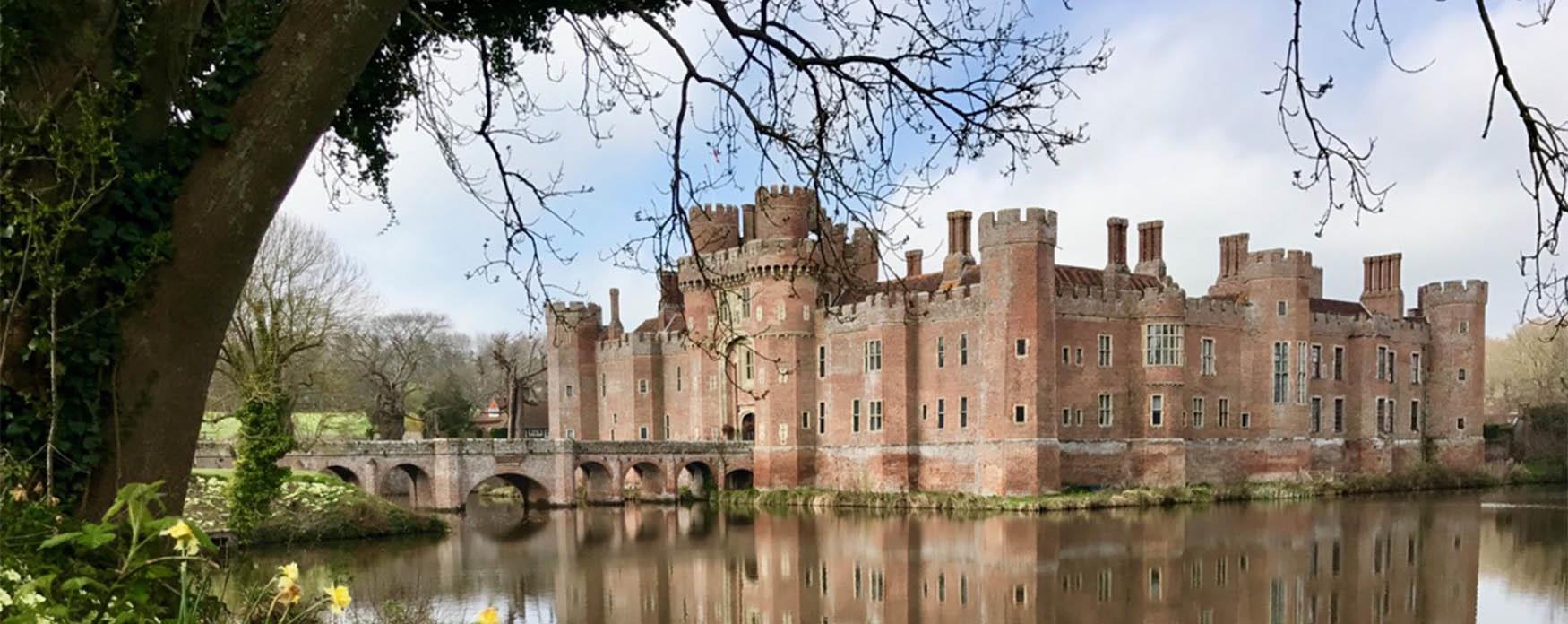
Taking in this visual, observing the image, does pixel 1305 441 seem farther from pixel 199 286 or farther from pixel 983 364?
pixel 199 286

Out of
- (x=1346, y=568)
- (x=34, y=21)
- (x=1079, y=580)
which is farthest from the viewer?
(x=1346, y=568)

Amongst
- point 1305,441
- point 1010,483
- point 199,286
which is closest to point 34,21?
point 199,286

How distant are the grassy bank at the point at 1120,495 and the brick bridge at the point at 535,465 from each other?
191 cm

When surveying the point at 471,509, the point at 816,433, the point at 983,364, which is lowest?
the point at 471,509

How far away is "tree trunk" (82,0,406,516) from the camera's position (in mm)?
4027

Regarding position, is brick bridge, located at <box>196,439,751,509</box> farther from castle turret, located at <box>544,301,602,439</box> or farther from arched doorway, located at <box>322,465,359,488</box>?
castle turret, located at <box>544,301,602,439</box>

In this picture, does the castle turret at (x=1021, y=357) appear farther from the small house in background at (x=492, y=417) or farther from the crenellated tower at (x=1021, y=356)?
the small house in background at (x=492, y=417)

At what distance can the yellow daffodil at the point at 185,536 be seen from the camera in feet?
8.50

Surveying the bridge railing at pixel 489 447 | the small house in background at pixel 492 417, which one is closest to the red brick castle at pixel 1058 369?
the bridge railing at pixel 489 447

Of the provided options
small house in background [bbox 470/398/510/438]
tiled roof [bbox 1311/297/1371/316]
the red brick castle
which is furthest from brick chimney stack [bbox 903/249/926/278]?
small house in background [bbox 470/398/510/438]

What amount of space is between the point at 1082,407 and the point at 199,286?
3466 cm

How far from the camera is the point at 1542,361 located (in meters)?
55.3

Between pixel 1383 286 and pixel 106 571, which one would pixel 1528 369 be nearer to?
pixel 1383 286

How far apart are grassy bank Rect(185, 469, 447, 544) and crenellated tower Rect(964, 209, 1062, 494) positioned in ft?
54.4
